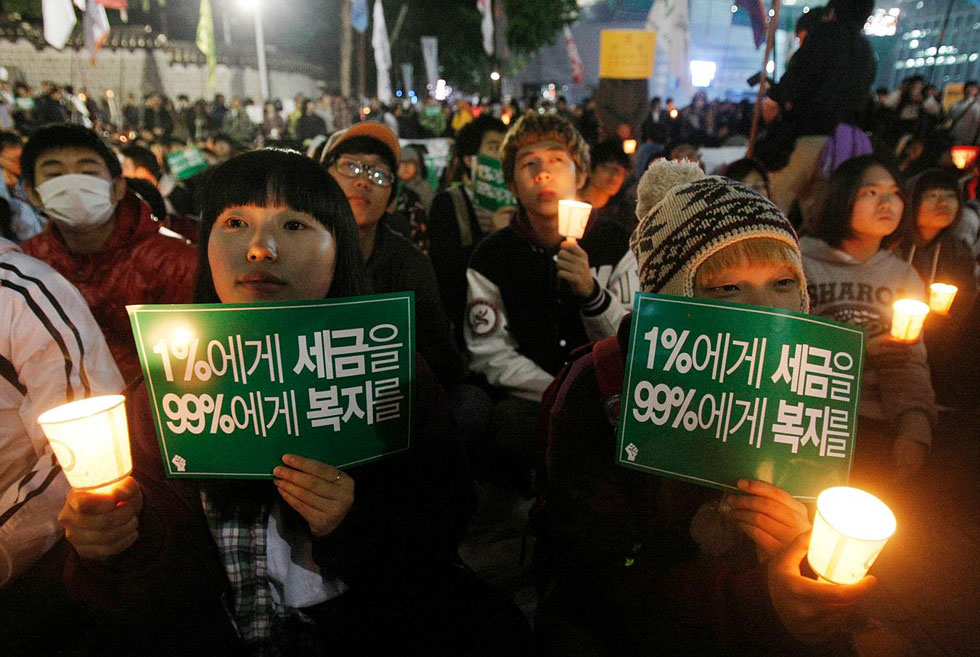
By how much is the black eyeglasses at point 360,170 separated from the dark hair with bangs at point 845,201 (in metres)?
2.93

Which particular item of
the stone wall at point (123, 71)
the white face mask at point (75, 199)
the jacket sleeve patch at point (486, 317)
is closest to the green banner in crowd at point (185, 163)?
the white face mask at point (75, 199)

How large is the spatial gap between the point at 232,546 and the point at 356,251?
104cm

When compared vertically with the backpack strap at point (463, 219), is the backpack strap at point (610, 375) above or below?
below

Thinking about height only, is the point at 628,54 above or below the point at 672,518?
above

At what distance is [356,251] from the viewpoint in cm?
192

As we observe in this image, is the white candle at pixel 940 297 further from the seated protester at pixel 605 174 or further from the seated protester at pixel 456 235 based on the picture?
the seated protester at pixel 456 235

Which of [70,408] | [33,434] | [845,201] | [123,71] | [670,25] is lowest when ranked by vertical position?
[33,434]

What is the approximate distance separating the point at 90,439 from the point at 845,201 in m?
3.99

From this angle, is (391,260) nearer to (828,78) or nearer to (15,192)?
(828,78)

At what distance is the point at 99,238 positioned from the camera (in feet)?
11.3

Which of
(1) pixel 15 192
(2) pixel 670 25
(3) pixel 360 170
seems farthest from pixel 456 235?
(2) pixel 670 25

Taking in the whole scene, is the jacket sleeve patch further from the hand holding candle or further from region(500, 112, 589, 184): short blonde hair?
the hand holding candle

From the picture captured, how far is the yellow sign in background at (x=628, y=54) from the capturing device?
29.9 feet

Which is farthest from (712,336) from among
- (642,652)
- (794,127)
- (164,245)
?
(794,127)
